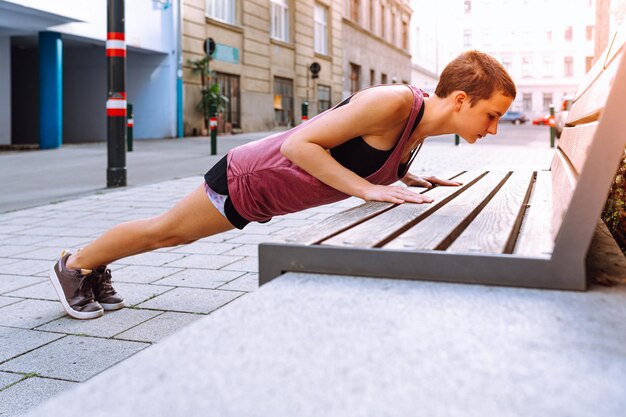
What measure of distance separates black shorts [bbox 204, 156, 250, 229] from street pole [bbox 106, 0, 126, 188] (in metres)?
5.65

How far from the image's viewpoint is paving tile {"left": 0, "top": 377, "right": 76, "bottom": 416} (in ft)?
6.86

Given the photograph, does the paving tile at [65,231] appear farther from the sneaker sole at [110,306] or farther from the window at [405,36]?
the window at [405,36]

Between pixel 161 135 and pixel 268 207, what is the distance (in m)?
18.1

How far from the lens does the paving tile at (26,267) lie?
13.1 feet

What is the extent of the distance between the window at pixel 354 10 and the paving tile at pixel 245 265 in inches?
1241

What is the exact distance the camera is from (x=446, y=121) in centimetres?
250

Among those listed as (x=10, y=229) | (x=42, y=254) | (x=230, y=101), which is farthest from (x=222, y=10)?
(x=42, y=254)

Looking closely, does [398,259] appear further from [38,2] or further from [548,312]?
[38,2]

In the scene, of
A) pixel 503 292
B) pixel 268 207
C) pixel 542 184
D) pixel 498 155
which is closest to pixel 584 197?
pixel 503 292

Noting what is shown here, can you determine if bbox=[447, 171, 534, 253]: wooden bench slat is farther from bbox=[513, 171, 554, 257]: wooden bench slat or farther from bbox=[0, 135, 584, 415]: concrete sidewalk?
bbox=[0, 135, 584, 415]: concrete sidewalk

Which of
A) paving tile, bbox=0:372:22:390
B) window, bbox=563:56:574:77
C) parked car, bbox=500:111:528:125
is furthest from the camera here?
window, bbox=563:56:574:77

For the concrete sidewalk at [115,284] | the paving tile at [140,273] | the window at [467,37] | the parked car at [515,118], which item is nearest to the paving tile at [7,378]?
the concrete sidewalk at [115,284]

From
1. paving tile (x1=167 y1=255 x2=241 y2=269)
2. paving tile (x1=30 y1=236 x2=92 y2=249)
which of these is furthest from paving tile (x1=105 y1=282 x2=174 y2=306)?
paving tile (x1=30 y1=236 x2=92 y2=249)

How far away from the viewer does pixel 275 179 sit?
2531mm
